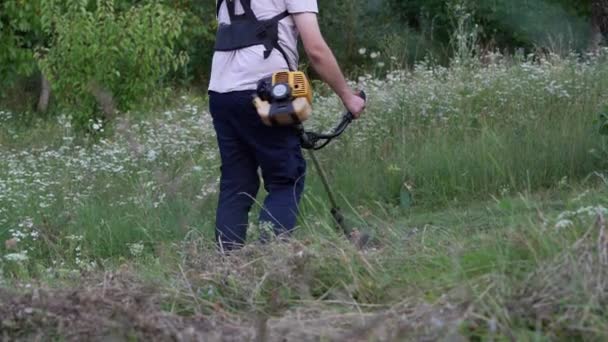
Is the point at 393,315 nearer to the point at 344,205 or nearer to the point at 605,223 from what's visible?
the point at 605,223

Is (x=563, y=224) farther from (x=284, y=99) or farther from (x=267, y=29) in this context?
(x=267, y=29)

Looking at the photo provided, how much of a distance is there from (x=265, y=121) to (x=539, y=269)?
1950 mm

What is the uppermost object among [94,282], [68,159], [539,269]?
[539,269]

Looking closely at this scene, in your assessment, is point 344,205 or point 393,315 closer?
point 393,315

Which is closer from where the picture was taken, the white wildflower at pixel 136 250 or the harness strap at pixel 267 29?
the harness strap at pixel 267 29

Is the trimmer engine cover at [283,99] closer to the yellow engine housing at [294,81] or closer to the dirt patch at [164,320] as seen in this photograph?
the yellow engine housing at [294,81]

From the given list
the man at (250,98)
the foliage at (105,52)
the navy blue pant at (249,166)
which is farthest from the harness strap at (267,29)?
the foliage at (105,52)

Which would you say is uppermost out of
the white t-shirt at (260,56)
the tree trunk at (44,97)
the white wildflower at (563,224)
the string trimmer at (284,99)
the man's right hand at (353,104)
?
the white t-shirt at (260,56)

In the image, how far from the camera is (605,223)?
3.79m

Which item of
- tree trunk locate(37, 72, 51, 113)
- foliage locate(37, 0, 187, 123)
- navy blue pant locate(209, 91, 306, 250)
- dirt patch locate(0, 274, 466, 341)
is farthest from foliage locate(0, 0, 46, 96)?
dirt patch locate(0, 274, 466, 341)

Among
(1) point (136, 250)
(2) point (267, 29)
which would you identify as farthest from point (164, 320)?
(1) point (136, 250)

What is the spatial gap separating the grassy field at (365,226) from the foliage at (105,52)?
1.13ft

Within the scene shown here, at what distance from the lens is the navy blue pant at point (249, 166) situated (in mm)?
5402

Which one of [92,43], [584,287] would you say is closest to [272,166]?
[584,287]
